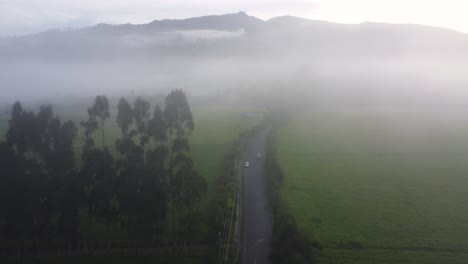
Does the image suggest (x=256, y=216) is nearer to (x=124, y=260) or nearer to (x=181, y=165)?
(x=181, y=165)

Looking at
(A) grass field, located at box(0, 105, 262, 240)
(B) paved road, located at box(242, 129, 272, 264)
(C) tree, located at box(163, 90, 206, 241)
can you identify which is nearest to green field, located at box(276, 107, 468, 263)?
(B) paved road, located at box(242, 129, 272, 264)

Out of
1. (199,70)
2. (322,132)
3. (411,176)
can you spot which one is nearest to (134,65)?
(199,70)

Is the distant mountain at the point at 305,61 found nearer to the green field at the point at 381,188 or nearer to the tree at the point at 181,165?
the green field at the point at 381,188

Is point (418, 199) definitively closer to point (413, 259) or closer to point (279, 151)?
point (413, 259)

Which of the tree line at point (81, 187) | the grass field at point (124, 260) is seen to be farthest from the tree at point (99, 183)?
the grass field at point (124, 260)

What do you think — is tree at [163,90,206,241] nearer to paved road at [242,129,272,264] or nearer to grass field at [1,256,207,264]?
grass field at [1,256,207,264]

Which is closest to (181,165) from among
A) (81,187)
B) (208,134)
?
(81,187)
